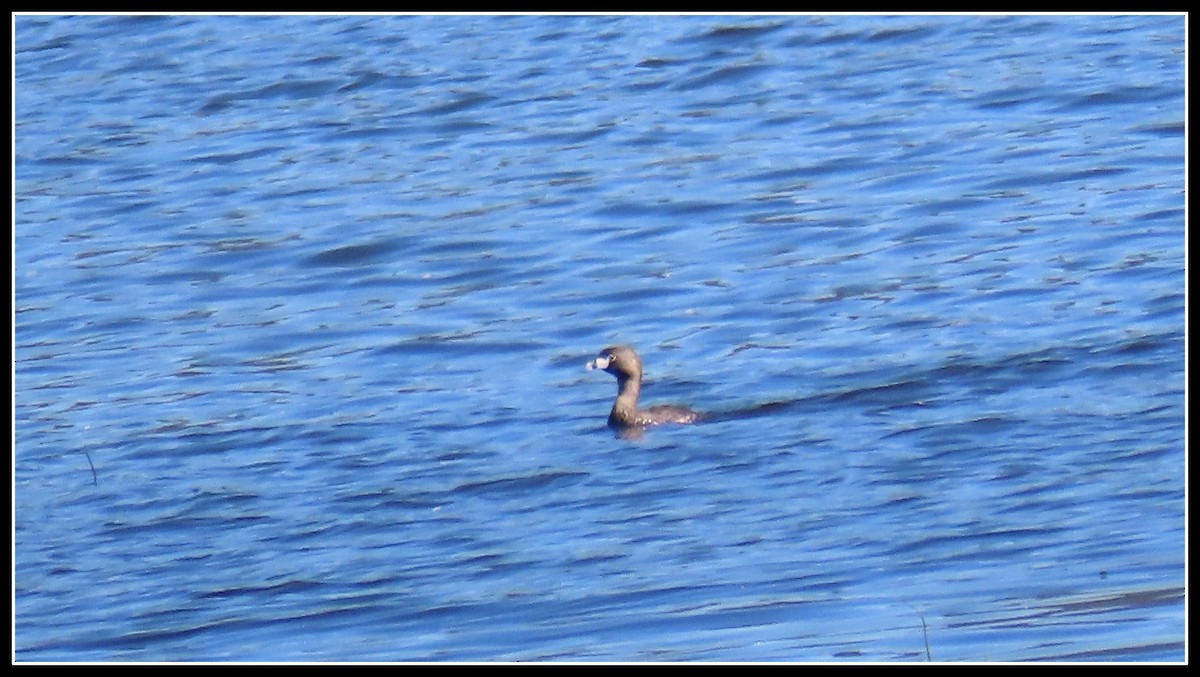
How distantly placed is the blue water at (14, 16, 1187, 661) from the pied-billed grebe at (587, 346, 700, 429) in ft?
0.67

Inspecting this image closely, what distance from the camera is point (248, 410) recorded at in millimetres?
11742

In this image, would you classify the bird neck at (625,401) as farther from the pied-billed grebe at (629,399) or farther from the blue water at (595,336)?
the blue water at (595,336)

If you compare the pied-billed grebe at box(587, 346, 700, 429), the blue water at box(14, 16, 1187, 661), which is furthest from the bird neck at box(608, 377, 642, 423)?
the blue water at box(14, 16, 1187, 661)

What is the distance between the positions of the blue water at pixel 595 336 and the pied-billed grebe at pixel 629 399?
205 millimetres

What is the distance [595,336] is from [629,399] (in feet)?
5.40

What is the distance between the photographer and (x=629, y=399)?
11344 millimetres

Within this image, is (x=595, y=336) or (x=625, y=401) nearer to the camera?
(x=625, y=401)

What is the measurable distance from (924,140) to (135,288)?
6.28 meters

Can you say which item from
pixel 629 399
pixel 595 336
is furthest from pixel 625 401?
pixel 595 336

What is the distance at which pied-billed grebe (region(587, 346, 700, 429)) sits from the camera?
1117cm

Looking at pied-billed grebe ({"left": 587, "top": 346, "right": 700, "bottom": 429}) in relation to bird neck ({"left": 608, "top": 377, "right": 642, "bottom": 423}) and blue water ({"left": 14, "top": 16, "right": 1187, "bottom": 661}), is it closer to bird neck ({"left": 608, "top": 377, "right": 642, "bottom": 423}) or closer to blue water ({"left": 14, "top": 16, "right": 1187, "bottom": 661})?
bird neck ({"left": 608, "top": 377, "right": 642, "bottom": 423})

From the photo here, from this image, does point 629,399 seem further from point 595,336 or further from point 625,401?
point 595,336

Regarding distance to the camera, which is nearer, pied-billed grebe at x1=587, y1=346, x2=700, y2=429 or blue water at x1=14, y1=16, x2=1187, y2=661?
blue water at x1=14, y1=16, x2=1187, y2=661

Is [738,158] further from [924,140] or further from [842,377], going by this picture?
[842,377]
